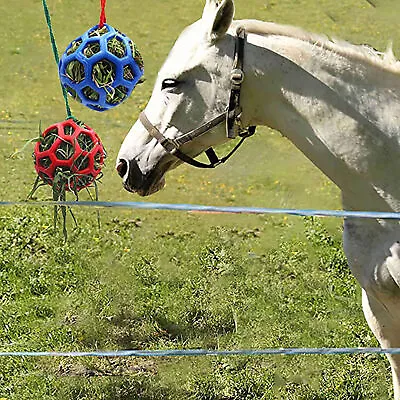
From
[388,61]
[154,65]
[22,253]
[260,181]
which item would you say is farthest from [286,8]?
[388,61]

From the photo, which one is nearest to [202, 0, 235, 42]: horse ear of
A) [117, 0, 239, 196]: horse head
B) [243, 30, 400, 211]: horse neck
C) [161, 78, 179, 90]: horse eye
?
[117, 0, 239, 196]: horse head

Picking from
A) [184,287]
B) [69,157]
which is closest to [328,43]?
[69,157]

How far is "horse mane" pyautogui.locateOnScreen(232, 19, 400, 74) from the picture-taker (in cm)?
281

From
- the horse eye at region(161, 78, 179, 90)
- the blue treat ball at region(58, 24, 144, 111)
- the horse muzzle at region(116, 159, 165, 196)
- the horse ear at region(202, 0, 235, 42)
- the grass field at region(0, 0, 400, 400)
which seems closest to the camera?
the horse ear at region(202, 0, 235, 42)

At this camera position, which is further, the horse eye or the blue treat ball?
the blue treat ball

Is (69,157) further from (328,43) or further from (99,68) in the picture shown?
(328,43)

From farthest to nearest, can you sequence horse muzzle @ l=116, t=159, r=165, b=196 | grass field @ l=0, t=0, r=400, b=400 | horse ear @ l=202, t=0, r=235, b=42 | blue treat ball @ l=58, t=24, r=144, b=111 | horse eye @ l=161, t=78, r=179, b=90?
1. grass field @ l=0, t=0, r=400, b=400
2. blue treat ball @ l=58, t=24, r=144, b=111
3. horse muzzle @ l=116, t=159, r=165, b=196
4. horse eye @ l=161, t=78, r=179, b=90
5. horse ear @ l=202, t=0, r=235, b=42

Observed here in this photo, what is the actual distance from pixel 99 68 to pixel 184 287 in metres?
1.87

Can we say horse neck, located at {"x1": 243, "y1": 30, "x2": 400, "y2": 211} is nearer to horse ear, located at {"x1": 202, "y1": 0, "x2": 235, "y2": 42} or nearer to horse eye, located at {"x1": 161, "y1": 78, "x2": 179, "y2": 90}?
horse ear, located at {"x1": 202, "y1": 0, "x2": 235, "y2": 42}

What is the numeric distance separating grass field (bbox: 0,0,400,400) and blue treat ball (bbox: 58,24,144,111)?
1590 mm

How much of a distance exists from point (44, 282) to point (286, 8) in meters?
5.78

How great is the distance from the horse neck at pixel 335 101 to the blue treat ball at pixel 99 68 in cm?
113

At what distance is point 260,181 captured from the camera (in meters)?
6.36

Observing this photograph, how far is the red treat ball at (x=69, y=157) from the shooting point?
149 inches
